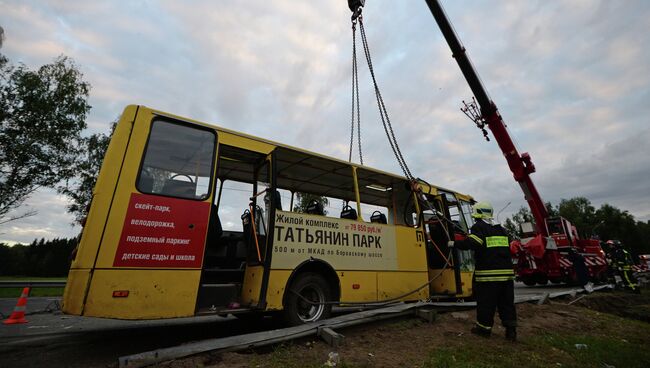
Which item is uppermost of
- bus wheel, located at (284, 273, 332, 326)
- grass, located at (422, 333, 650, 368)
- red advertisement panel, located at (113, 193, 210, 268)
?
red advertisement panel, located at (113, 193, 210, 268)

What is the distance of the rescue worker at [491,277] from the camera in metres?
4.90

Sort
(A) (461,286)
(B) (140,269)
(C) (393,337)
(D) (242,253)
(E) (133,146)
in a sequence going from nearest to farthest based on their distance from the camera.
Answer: (B) (140,269) < (E) (133,146) < (C) (393,337) < (D) (242,253) < (A) (461,286)

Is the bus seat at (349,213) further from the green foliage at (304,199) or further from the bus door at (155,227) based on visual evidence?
the bus door at (155,227)

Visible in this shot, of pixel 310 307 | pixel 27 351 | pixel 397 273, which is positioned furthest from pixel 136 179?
pixel 397 273

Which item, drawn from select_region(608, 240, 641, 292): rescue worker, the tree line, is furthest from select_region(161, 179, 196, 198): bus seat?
the tree line

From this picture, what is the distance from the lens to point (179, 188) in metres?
4.09

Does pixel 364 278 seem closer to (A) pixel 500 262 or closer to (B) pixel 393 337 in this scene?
(B) pixel 393 337

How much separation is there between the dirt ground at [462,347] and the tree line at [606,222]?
63868mm

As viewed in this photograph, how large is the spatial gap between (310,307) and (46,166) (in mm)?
17736

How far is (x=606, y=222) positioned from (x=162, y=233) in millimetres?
95032

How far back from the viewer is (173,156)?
13.9 ft

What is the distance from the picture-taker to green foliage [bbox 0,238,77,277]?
46606 mm

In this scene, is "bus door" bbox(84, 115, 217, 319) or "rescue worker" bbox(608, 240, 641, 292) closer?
"bus door" bbox(84, 115, 217, 319)

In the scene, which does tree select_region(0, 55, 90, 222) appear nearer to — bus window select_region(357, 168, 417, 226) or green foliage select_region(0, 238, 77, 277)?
bus window select_region(357, 168, 417, 226)
